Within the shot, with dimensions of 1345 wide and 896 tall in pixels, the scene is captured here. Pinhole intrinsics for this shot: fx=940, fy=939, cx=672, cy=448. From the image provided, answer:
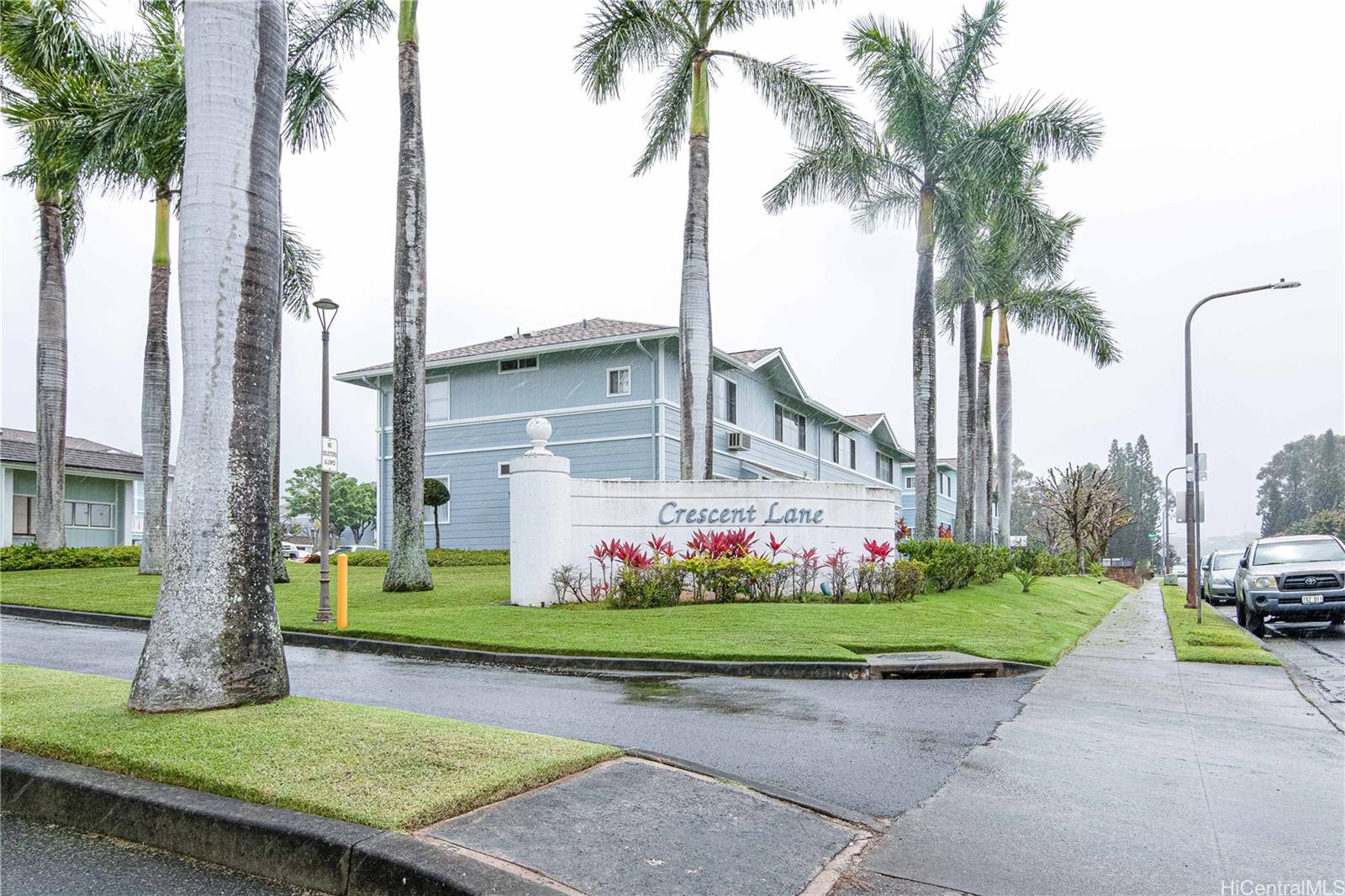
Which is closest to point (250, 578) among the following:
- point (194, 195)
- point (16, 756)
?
point (16, 756)

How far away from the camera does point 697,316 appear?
19.5 m

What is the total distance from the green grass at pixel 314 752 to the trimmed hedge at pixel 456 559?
2164 centimetres

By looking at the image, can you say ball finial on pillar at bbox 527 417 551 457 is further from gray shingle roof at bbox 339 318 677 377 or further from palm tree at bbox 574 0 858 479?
gray shingle roof at bbox 339 318 677 377


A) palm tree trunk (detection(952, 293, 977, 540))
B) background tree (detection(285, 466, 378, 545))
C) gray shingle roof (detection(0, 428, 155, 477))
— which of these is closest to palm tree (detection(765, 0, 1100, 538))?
palm tree trunk (detection(952, 293, 977, 540))

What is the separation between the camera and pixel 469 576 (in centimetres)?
2350

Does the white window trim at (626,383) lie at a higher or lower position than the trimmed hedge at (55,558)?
higher

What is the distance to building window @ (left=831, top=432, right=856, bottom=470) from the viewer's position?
1745 inches

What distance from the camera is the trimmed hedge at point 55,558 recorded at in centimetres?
2447

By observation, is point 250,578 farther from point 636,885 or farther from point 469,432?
point 469,432

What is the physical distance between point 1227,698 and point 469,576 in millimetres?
17421

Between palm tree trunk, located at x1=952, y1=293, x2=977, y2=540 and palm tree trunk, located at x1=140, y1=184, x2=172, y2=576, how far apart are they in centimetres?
2216

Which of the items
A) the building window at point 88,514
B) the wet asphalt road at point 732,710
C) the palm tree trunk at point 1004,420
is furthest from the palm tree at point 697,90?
the building window at point 88,514

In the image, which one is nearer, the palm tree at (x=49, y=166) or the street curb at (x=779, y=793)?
the street curb at (x=779, y=793)

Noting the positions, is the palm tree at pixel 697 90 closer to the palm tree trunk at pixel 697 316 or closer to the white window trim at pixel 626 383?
the palm tree trunk at pixel 697 316
